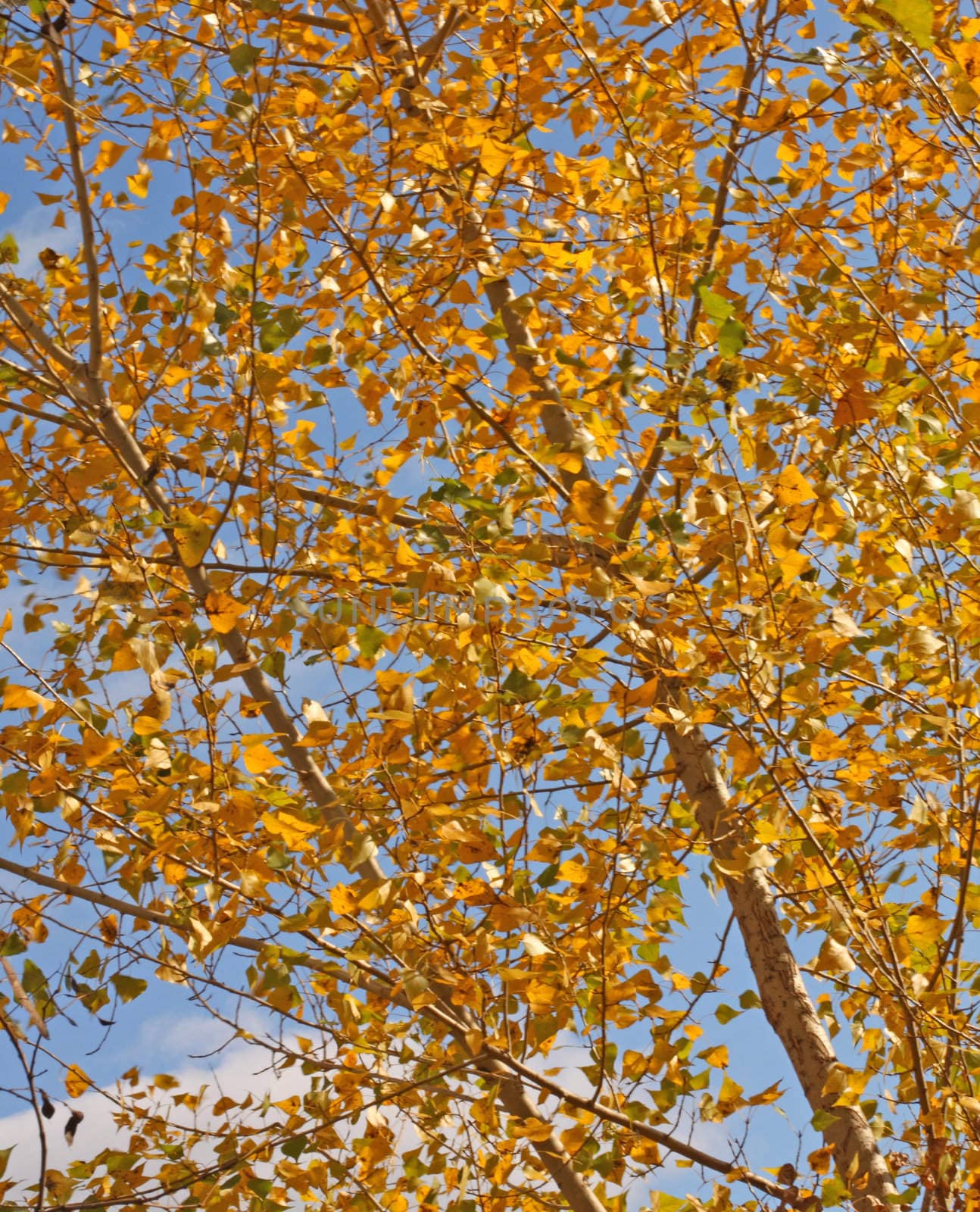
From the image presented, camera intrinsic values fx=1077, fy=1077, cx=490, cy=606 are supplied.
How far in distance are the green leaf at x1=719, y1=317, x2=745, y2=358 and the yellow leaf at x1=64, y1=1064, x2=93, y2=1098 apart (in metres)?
2.30

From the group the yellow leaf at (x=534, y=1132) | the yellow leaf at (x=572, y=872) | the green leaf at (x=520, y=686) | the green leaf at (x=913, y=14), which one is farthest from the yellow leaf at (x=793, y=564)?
the yellow leaf at (x=534, y=1132)

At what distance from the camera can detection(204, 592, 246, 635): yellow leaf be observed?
226 cm

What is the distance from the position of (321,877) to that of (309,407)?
1.14 meters

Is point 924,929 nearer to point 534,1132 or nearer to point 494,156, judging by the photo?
point 534,1132

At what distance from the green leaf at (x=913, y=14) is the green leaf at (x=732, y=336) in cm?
64

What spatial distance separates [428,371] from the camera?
9.93ft

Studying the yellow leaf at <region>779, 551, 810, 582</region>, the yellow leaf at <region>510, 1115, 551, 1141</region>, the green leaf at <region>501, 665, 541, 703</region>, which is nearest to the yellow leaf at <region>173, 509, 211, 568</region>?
the green leaf at <region>501, 665, 541, 703</region>

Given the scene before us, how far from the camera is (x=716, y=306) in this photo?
6.69 ft

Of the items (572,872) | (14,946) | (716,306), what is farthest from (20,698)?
(716,306)

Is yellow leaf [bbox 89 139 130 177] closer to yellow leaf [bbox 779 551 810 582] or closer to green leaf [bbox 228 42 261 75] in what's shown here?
green leaf [bbox 228 42 261 75]

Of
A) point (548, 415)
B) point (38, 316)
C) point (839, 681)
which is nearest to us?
point (38, 316)

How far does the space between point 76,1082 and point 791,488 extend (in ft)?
7.59

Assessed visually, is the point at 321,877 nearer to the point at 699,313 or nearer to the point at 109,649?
the point at 109,649

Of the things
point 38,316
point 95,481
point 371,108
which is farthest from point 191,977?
point 371,108
